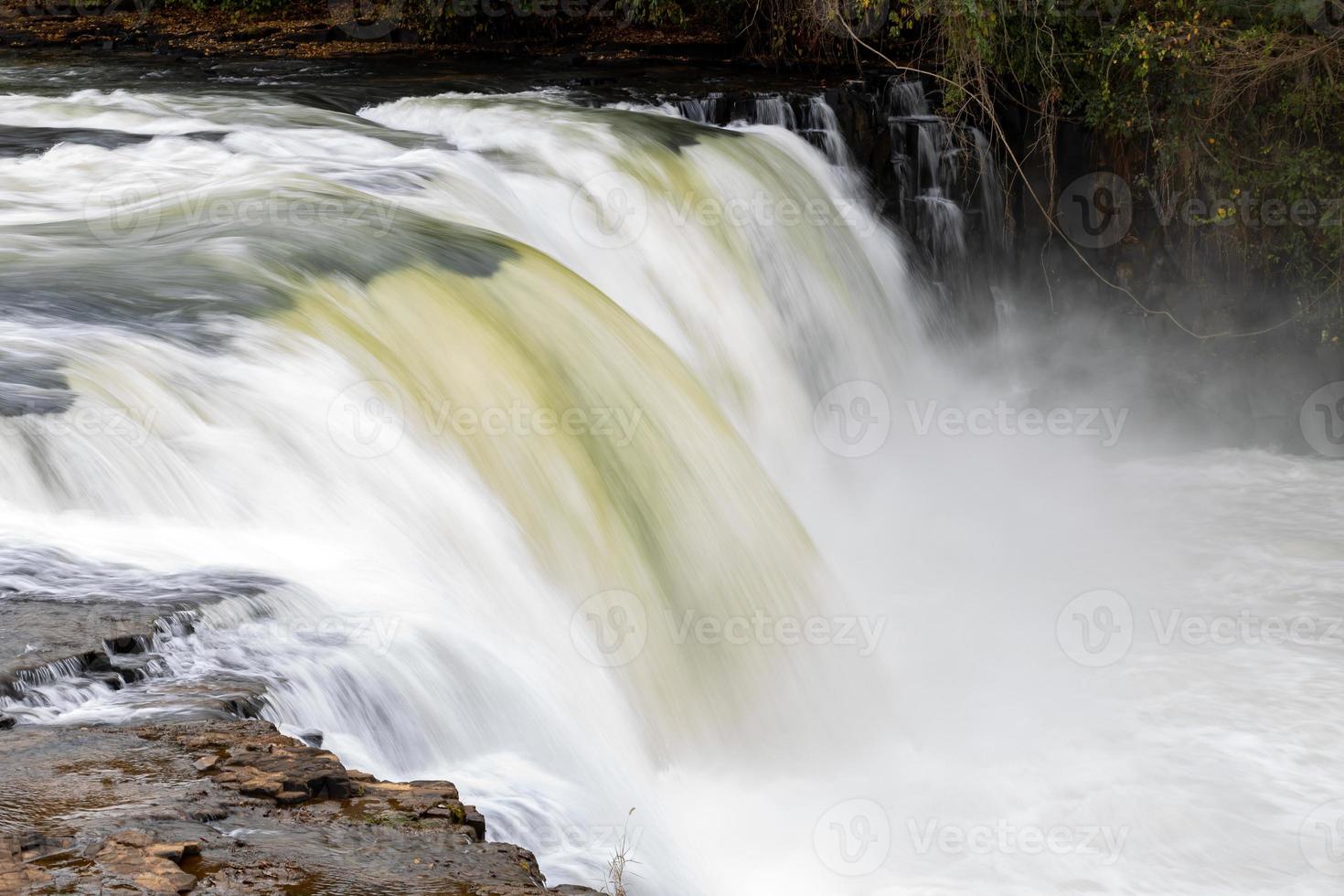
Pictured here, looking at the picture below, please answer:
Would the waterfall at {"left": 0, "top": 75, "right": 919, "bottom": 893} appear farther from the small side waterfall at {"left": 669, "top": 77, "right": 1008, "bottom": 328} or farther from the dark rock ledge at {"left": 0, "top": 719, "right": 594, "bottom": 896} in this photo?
the small side waterfall at {"left": 669, "top": 77, "right": 1008, "bottom": 328}

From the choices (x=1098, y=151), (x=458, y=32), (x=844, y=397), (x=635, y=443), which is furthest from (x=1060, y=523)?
(x=458, y=32)

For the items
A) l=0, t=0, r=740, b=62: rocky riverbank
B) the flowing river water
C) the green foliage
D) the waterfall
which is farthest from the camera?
l=0, t=0, r=740, b=62: rocky riverbank

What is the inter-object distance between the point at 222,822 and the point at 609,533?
8.98ft

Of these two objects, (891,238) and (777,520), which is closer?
(777,520)

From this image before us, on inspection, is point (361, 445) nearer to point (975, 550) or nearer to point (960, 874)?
point (960, 874)

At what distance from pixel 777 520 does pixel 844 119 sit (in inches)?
207

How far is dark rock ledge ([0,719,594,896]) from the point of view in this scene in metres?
2.37

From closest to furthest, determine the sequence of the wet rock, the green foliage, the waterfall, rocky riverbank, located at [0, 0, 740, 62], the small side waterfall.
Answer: the wet rock < the waterfall < the green foliage < the small side waterfall < rocky riverbank, located at [0, 0, 740, 62]

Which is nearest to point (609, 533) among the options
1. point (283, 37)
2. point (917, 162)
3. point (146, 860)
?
point (146, 860)

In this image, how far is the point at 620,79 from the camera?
36.3ft

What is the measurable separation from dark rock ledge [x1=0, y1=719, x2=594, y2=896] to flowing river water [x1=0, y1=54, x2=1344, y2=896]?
0.24 meters

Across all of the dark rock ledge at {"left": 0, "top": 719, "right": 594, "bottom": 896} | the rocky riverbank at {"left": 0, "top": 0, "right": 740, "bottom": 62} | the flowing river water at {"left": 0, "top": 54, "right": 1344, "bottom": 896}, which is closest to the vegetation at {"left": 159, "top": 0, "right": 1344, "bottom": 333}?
the flowing river water at {"left": 0, "top": 54, "right": 1344, "bottom": 896}

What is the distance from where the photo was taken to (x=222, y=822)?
101 inches

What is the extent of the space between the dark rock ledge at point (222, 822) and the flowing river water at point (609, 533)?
24cm
